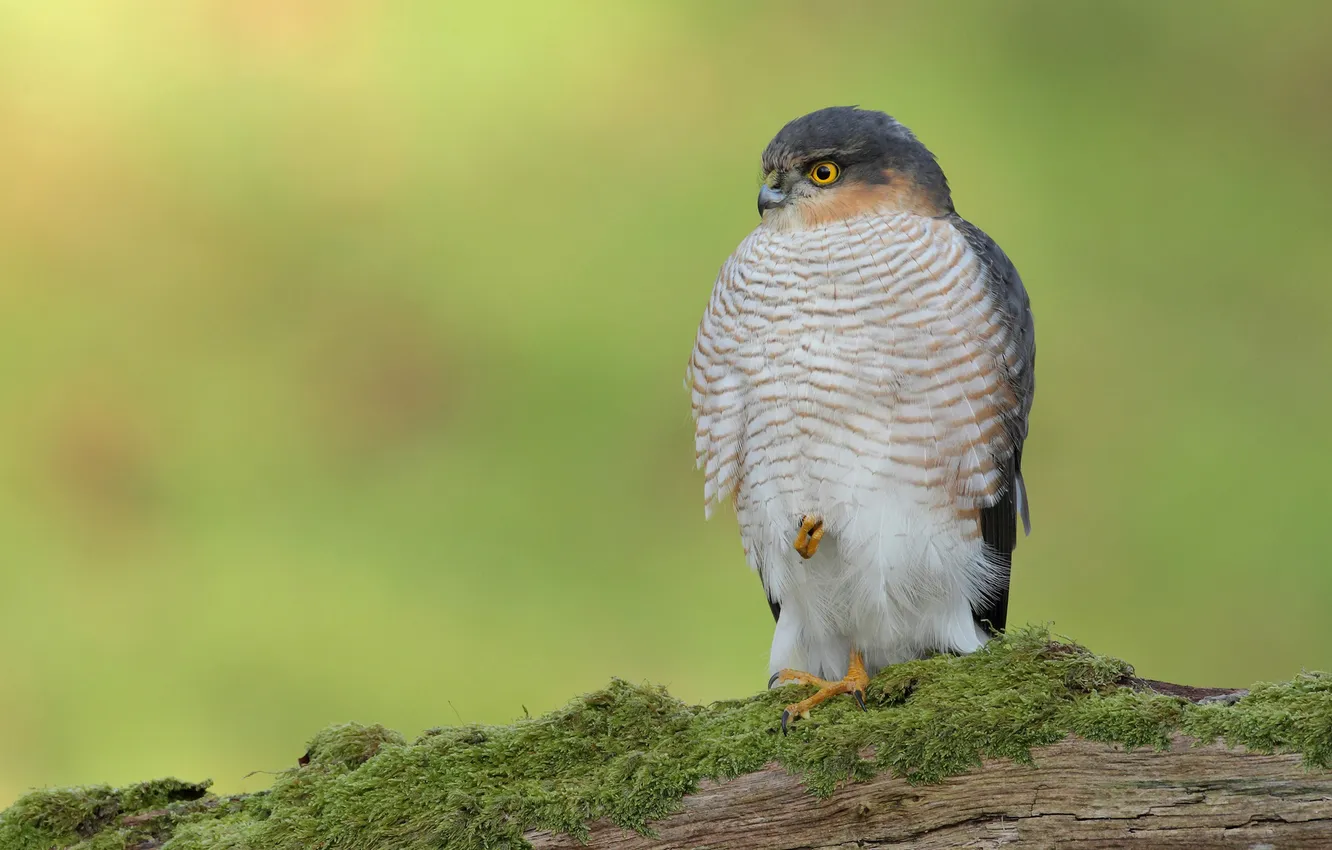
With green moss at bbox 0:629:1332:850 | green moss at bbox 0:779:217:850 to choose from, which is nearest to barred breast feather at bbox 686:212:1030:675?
green moss at bbox 0:629:1332:850

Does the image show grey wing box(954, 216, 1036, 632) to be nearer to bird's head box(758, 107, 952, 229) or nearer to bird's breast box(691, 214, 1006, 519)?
bird's breast box(691, 214, 1006, 519)

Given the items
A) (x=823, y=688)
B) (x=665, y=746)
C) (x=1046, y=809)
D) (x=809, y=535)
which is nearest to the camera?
(x=1046, y=809)

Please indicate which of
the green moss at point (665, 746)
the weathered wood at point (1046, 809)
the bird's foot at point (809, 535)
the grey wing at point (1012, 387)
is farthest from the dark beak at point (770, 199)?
the weathered wood at point (1046, 809)

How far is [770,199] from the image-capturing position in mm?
3854

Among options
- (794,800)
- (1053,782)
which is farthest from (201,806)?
(1053,782)

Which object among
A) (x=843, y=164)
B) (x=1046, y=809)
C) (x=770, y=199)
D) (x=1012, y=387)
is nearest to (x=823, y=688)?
(x=1046, y=809)

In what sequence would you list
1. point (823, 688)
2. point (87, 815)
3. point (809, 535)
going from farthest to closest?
point (809, 535)
point (87, 815)
point (823, 688)

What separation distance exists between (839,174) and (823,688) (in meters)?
1.55

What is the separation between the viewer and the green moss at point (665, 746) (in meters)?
2.71

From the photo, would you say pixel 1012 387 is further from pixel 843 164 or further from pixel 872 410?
pixel 843 164

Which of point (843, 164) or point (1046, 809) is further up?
point (843, 164)

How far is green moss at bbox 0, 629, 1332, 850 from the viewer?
2707mm

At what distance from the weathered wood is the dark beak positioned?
171 centimetres

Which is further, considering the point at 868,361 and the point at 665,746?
the point at 868,361
